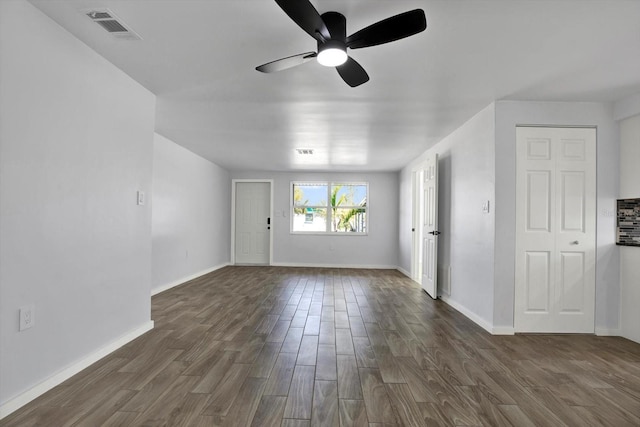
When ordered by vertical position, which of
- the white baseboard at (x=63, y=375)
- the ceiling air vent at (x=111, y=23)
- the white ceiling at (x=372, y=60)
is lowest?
the white baseboard at (x=63, y=375)

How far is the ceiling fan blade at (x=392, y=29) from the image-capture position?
1.69 metres

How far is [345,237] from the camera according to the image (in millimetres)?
7836

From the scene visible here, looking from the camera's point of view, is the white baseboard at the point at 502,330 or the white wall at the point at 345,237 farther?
the white wall at the point at 345,237

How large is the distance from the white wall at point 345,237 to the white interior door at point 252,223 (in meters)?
0.22

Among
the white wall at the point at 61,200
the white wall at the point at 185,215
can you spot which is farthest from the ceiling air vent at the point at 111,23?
the white wall at the point at 185,215

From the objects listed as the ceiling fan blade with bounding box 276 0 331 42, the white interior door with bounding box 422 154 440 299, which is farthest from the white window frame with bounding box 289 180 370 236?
the ceiling fan blade with bounding box 276 0 331 42

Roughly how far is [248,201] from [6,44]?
616 cm

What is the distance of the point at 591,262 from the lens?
11.0 ft

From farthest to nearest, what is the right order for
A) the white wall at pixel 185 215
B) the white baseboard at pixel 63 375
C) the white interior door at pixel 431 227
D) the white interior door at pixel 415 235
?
the white interior door at pixel 415 235, the white wall at pixel 185 215, the white interior door at pixel 431 227, the white baseboard at pixel 63 375

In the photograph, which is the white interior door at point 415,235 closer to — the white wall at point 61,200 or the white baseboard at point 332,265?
the white baseboard at point 332,265

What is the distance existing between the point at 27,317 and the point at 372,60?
278 centimetres

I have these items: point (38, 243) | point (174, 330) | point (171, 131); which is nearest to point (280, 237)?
point (171, 131)

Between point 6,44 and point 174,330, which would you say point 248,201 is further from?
point 6,44

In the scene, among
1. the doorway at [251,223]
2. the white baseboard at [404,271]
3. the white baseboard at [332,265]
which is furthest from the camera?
the doorway at [251,223]
